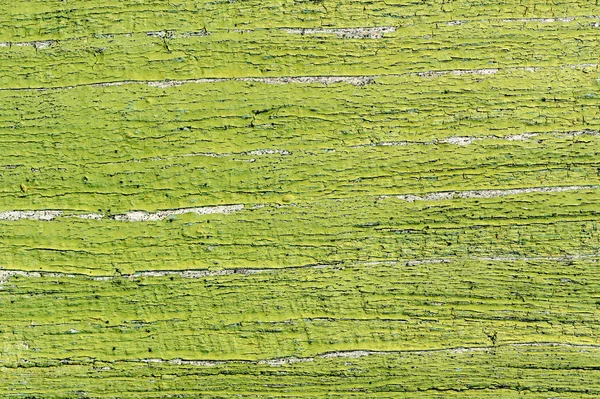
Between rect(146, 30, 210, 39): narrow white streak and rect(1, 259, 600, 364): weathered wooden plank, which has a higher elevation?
rect(146, 30, 210, 39): narrow white streak

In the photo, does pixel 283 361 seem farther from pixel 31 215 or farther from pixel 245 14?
pixel 245 14

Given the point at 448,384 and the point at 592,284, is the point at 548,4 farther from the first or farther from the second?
the point at 448,384

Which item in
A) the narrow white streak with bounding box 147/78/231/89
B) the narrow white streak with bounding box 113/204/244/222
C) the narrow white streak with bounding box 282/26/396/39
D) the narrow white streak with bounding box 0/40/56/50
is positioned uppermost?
the narrow white streak with bounding box 282/26/396/39

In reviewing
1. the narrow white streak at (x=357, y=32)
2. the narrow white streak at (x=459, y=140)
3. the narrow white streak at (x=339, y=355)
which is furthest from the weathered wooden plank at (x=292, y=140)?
the narrow white streak at (x=339, y=355)

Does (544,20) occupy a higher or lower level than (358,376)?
higher

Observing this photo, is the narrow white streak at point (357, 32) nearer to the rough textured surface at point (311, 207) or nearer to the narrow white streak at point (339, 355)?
the rough textured surface at point (311, 207)

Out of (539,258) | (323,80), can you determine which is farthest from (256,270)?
(539,258)

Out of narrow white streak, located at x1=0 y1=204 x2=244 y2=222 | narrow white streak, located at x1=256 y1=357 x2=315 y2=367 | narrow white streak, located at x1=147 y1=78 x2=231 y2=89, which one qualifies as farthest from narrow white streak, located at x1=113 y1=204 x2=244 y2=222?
narrow white streak, located at x1=256 y1=357 x2=315 y2=367

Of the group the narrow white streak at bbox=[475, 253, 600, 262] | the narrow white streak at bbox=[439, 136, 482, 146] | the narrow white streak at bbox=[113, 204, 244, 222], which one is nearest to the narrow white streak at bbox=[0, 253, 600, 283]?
the narrow white streak at bbox=[475, 253, 600, 262]

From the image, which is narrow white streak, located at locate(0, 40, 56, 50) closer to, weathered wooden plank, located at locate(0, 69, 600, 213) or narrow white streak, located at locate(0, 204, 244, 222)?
weathered wooden plank, located at locate(0, 69, 600, 213)
